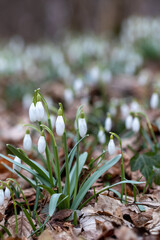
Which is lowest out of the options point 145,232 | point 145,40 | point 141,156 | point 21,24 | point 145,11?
point 145,232

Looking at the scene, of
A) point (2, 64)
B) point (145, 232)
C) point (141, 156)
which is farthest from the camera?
point (2, 64)

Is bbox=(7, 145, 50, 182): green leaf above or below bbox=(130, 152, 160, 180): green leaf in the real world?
above

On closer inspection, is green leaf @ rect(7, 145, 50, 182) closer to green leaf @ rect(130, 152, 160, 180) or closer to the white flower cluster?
the white flower cluster

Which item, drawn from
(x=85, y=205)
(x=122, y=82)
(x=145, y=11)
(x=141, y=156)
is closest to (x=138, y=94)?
(x=122, y=82)

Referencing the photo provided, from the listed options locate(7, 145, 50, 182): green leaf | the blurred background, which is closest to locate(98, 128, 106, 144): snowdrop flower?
locate(7, 145, 50, 182): green leaf

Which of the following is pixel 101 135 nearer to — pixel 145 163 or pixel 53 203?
pixel 145 163

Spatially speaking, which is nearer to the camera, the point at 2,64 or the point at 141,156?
the point at 141,156

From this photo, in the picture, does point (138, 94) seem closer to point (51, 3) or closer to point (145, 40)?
→ point (145, 40)

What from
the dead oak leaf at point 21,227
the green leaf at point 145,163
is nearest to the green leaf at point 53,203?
the dead oak leaf at point 21,227

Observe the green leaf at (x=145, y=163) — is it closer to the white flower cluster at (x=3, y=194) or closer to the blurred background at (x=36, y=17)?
the white flower cluster at (x=3, y=194)
